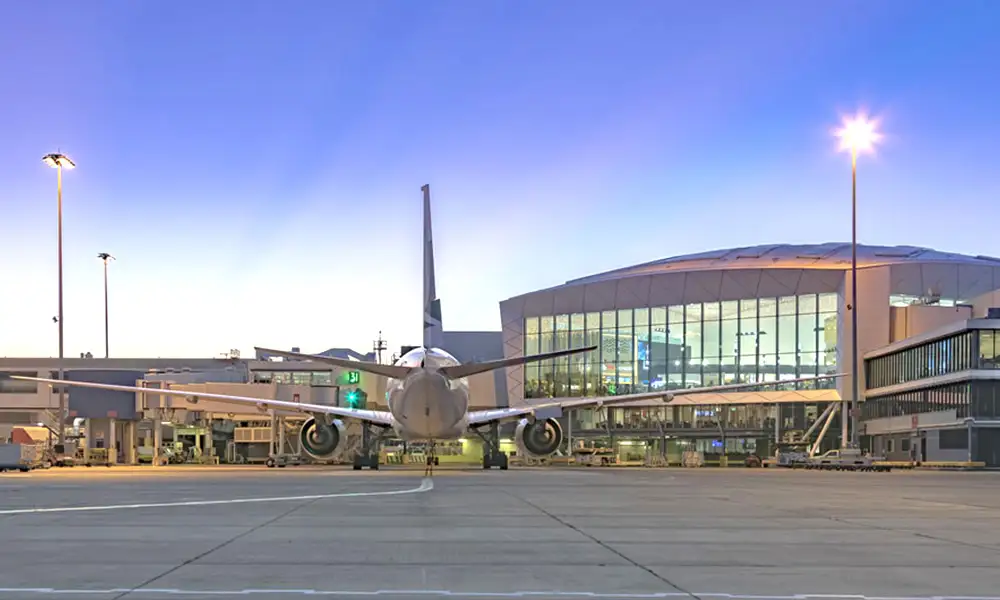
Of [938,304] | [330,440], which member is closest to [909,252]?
[938,304]

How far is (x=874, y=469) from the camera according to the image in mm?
55250

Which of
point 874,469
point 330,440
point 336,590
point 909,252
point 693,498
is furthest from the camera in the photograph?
point 909,252

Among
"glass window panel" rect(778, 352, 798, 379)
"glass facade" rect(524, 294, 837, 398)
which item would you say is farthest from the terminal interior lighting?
"glass window panel" rect(778, 352, 798, 379)

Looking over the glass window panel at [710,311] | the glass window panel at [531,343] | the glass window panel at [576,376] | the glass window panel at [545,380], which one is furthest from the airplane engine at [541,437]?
the glass window panel at [531,343]

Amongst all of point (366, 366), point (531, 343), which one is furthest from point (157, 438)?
point (531, 343)

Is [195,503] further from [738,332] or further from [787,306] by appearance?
[738,332]

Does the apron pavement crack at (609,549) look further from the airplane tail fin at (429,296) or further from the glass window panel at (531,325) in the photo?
the glass window panel at (531,325)

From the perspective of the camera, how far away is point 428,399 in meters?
38.9

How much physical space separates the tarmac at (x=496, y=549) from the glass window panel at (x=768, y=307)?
218ft

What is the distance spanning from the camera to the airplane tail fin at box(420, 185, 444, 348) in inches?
1807

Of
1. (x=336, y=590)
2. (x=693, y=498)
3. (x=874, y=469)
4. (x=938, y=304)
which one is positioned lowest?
(x=874, y=469)

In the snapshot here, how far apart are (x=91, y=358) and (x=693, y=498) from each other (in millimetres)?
A: 159032

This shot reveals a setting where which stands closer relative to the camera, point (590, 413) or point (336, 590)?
point (336, 590)

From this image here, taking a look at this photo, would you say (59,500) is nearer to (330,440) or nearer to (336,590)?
(336,590)
